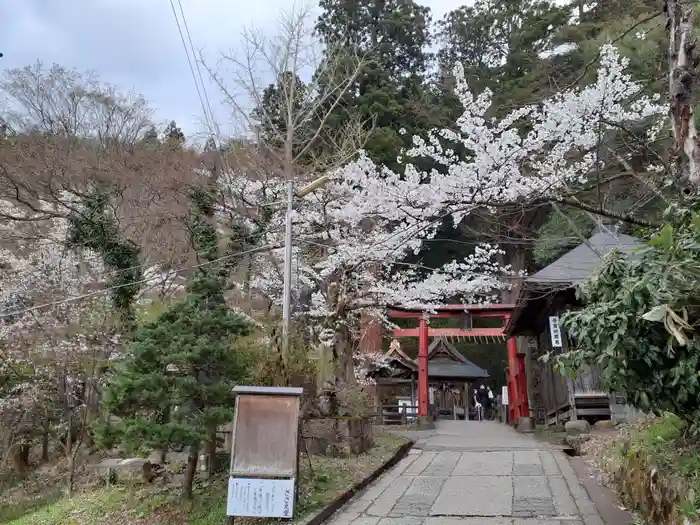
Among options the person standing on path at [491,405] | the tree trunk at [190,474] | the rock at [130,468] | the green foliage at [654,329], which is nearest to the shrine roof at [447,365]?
the person standing on path at [491,405]

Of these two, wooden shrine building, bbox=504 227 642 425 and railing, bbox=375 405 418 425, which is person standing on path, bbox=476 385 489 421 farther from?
wooden shrine building, bbox=504 227 642 425

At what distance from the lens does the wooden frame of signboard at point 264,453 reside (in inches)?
228

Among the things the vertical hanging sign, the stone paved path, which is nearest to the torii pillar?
the vertical hanging sign

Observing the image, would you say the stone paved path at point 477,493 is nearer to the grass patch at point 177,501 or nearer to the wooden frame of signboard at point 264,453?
the grass patch at point 177,501

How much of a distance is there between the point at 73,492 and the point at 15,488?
3779 millimetres

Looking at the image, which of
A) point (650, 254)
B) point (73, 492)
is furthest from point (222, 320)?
point (73, 492)

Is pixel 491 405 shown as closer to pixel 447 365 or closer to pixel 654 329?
pixel 447 365

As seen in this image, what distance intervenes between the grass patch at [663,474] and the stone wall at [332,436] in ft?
14.3

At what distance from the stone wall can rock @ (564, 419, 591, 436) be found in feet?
18.3

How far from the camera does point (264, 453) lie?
235 inches

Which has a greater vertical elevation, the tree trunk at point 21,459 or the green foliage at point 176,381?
the green foliage at point 176,381

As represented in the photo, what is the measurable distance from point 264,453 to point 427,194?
15.6 ft

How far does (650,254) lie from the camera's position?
15.1 ft

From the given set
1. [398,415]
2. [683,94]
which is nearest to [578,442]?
[683,94]
